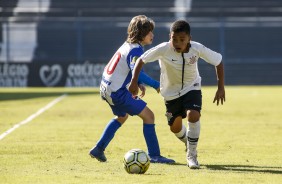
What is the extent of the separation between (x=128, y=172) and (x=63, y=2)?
104 ft

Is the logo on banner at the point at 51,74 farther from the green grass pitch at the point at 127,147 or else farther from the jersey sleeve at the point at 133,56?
the jersey sleeve at the point at 133,56

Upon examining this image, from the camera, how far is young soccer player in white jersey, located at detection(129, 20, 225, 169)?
8.86 metres

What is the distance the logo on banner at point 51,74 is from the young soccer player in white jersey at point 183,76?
23.5 m

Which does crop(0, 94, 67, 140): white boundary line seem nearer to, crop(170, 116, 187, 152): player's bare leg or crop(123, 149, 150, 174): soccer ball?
crop(170, 116, 187, 152): player's bare leg

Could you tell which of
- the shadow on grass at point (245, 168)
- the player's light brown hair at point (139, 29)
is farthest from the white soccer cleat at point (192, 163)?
the player's light brown hair at point (139, 29)

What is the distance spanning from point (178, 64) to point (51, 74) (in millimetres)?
24145

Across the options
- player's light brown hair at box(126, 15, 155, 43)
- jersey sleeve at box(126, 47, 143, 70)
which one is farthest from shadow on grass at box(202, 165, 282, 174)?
player's light brown hair at box(126, 15, 155, 43)

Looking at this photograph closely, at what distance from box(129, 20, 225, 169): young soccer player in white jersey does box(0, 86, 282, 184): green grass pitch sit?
51 centimetres

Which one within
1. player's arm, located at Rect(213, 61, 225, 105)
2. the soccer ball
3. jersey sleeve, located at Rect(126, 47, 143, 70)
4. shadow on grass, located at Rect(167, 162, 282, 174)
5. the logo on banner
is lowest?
the logo on banner

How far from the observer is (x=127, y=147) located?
37.1 feet

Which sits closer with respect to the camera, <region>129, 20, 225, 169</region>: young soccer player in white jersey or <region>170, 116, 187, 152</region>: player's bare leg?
<region>129, 20, 225, 169</region>: young soccer player in white jersey

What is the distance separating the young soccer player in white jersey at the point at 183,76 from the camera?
8859 mm

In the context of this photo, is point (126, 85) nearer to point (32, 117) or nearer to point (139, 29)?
point (139, 29)

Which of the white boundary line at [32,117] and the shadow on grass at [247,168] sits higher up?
the shadow on grass at [247,168]
